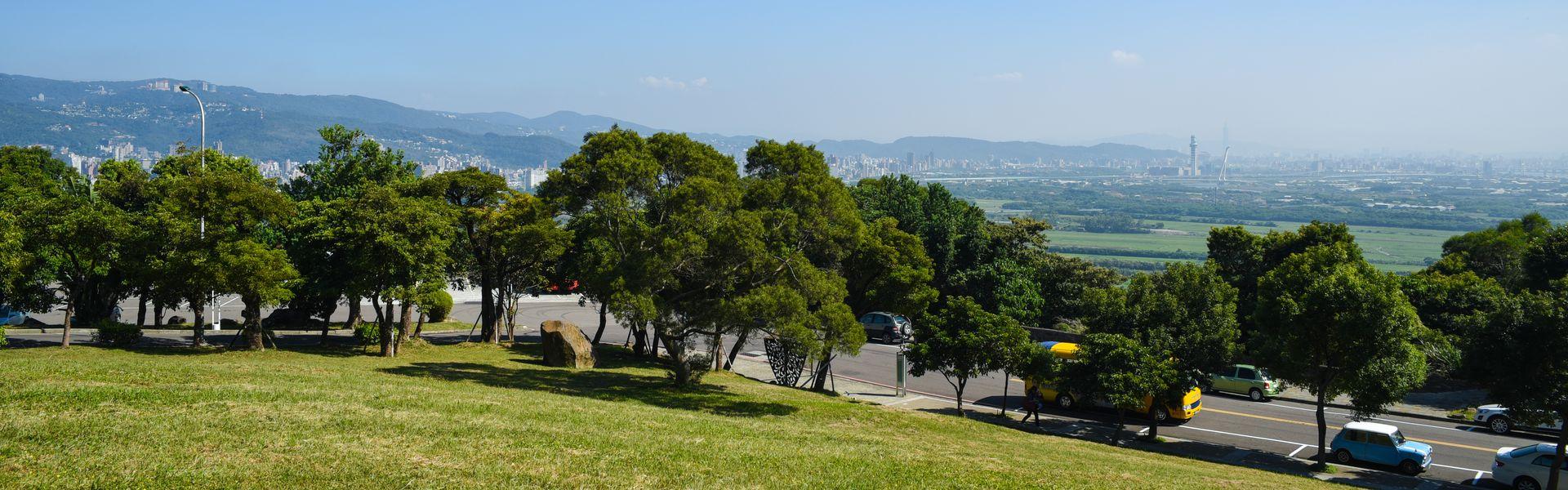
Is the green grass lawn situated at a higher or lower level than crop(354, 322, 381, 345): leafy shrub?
higher

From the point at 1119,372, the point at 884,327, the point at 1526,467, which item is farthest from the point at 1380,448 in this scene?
the point at 884,327

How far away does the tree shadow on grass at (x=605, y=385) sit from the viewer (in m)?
Result: 21.5

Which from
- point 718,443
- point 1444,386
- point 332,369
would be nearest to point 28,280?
point 332,369

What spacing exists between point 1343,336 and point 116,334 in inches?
1239

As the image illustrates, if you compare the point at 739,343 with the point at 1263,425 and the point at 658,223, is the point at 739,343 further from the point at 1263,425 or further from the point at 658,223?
the point at 1263,425

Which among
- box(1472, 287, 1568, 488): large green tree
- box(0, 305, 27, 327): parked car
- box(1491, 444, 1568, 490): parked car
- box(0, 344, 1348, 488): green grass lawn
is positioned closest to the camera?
box(0, 344, 1348, 488): green grass lawn

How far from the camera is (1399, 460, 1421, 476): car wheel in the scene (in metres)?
20.2

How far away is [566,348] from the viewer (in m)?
27.4

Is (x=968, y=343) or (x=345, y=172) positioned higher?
(x=345, y=172)

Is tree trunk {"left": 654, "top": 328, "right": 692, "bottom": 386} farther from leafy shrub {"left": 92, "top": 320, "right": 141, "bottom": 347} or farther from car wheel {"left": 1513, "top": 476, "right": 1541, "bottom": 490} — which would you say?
car wheel {"left": 1513, "top": 476, "right": 1541, "bottom": 490}

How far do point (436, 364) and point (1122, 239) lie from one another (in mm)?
164427

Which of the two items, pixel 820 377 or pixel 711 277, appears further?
pixel 820 377

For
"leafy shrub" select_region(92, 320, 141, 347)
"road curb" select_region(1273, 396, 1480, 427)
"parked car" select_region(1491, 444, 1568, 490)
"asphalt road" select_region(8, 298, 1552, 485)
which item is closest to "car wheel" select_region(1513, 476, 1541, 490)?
"parked car" select_region(1491, 444, 1568, 490)

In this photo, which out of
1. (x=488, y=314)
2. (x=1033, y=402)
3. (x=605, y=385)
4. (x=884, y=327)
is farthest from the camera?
(x=884, y=327)
